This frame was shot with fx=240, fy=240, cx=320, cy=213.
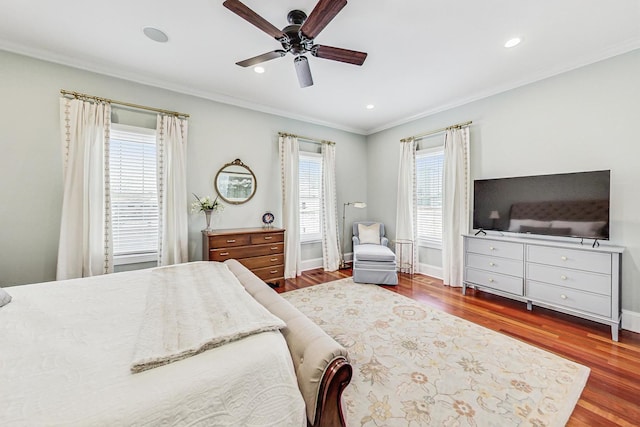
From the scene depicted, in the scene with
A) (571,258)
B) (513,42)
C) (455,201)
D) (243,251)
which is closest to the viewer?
(513,42)

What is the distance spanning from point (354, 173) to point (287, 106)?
2066 mm

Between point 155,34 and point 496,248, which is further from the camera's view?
point 496,248

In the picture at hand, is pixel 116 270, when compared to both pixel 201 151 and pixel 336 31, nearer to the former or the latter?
pixel 201 151

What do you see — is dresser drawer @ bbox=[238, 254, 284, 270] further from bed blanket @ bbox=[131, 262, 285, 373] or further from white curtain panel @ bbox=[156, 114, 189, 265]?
bed blanket @ bbox=[131, 262, 285, 373]

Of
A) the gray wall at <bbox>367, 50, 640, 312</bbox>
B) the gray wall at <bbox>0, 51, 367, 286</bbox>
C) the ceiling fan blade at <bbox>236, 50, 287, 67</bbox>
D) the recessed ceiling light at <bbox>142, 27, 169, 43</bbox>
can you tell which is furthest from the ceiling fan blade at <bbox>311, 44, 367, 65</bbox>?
the gray wall at <bbox>367, 50, 640, 312</bbox>

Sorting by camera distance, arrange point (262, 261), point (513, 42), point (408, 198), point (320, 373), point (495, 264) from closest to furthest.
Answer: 1. point (320, 373)
2. point (513, 42)
3. point (495, 264)
4. point (262, 261)
5. point (408, 198)

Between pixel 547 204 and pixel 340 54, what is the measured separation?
3.00 m

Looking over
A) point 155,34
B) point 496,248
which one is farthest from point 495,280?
point 155,34

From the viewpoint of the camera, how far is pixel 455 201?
388 cm

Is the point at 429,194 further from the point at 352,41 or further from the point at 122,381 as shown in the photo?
the point at 122,381

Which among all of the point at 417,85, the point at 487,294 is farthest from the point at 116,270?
the point at 487,294

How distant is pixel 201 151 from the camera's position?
3611 mm

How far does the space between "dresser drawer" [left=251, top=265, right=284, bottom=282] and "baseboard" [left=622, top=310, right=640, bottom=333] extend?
159 inches

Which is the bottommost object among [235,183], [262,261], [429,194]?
[262,261]
